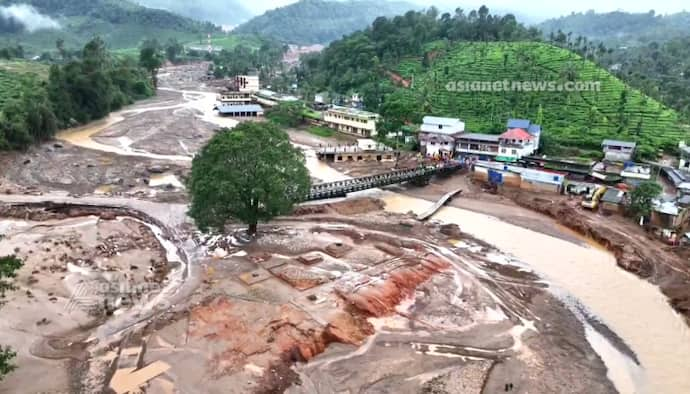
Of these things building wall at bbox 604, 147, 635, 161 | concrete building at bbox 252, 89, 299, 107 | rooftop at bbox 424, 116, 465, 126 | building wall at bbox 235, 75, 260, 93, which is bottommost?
building wall at bbox 604, 147, 635, 161

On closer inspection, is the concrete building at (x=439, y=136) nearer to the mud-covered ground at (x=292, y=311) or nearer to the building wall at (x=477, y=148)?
the building wall at (x=477, y=148)

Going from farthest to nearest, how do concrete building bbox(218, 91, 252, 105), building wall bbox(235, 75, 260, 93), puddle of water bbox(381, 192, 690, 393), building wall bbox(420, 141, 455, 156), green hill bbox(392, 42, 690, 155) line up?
building wall bbox(235, 75, 260, 93) → concrete building bbox(218, 91, 252, 105) → green hill bbox(392, 42, 690, 155) → building wall bbox(420, 141, 455, 156) → puddle of water bbox(381, 192, 690, 393)

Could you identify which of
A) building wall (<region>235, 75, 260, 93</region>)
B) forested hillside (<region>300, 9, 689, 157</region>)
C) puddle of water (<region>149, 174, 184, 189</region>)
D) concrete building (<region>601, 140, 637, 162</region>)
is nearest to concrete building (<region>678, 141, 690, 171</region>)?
forested hillside (<region>300, 9, 689, 157</region>)

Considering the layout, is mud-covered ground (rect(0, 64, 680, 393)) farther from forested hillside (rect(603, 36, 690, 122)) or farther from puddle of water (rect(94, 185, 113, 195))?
forested hillside (rect(603, 36, 690, 122))

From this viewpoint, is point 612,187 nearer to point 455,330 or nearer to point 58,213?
point 455,330

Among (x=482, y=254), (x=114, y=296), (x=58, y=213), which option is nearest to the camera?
(x=114, y=296)

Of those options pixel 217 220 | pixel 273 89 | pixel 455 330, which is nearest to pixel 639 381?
pixel 455 330

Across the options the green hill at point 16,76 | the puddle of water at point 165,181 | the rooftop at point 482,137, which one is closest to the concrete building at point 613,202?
the rooftop at point 482,137
